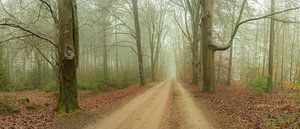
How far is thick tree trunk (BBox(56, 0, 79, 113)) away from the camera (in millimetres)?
9523

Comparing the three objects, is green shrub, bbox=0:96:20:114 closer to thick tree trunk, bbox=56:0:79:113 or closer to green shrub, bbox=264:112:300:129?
thick tree trunk, bbox=56:0:79:113

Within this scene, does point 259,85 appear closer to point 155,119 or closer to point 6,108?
point 155,119

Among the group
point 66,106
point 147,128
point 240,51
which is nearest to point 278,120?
point 147,128

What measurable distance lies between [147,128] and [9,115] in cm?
552

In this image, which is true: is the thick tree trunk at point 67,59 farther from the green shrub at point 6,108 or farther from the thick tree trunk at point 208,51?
the thick tree trunk at point 208,51

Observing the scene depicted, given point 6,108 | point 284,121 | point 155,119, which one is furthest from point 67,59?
point 284,121

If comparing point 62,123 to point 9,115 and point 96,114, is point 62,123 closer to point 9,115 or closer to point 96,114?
point 96,114

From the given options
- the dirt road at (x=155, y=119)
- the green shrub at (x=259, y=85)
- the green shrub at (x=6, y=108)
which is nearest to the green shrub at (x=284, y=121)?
the dirt road at (x=155, y=119)

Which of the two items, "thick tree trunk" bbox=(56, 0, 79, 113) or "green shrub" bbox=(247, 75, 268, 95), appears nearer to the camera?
"thick tree trunk" bbox=(56, 0, 79, 113)

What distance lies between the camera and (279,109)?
9500 mm

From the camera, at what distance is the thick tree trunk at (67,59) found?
9.52 metres

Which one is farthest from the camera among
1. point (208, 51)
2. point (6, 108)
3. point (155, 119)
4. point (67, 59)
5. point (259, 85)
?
point (208, 51)

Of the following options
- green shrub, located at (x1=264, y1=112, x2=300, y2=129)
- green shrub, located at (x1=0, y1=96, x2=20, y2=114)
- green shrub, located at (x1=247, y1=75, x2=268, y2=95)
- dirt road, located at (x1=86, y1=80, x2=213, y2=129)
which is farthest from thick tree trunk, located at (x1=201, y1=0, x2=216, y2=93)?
green shrub, located at (x1=0, y1=96, x2=20, y2=114)

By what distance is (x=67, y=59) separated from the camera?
948 cm
